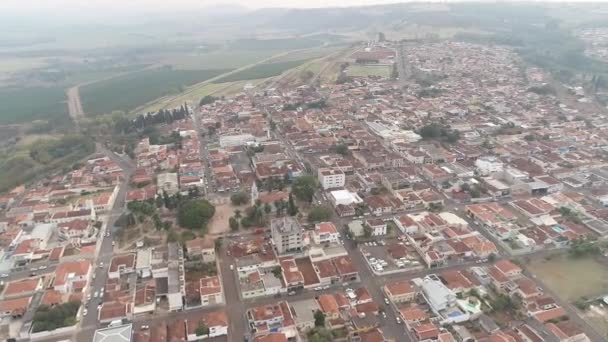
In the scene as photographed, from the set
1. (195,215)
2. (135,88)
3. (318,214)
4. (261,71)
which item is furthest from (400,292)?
(261,71)

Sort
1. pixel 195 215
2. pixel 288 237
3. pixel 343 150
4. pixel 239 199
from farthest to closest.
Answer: pixel 343 150, pixel 239 199, pixel 195 215, pixel 288 237

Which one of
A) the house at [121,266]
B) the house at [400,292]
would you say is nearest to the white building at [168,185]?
the house at [121,266]

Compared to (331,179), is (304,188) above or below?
above

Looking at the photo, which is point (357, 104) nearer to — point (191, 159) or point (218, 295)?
point (191, 159)

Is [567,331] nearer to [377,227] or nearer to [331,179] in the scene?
[377,227]

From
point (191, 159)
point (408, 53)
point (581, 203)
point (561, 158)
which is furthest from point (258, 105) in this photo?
point (408, 53)

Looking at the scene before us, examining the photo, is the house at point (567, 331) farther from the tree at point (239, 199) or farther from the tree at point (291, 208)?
the tree at point (239, 199)

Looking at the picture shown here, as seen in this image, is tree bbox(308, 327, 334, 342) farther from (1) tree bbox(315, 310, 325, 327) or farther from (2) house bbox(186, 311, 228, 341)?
(2) house bbox(186, 311, 228, 341)
